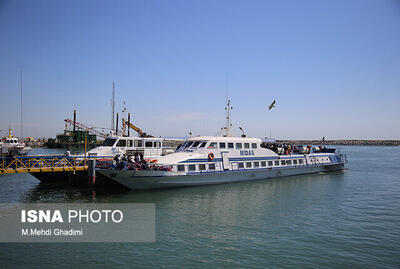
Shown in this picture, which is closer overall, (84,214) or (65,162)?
(84,214)

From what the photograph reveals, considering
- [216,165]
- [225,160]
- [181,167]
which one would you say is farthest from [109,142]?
[225,160]

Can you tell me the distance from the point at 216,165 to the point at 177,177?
486cm

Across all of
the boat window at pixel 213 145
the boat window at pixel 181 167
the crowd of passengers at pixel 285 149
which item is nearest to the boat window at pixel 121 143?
the boat window at pixel 181 167

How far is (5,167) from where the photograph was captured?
23.8m

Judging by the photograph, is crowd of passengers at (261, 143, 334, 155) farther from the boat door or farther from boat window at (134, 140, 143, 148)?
boat window at (134, 140, 143, 148)

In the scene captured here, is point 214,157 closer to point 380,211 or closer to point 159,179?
point 159,179

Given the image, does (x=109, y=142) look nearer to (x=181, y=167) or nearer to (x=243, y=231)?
(x=181, y=167)

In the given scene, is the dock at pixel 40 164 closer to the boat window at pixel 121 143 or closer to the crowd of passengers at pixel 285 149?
the boat window at pixel 121 143

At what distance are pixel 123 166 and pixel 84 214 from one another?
612 cm

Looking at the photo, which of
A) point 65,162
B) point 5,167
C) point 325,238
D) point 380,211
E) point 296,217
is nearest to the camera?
point 325,238

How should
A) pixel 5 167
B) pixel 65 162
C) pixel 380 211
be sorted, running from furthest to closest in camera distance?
pixel 65 162
pixel 5 167
pixel 380 211

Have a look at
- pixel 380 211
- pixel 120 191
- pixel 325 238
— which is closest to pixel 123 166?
pixel 120 191

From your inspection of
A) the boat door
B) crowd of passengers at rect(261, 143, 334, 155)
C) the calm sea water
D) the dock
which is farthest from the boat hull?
the dock

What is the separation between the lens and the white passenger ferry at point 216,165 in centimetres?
2441
